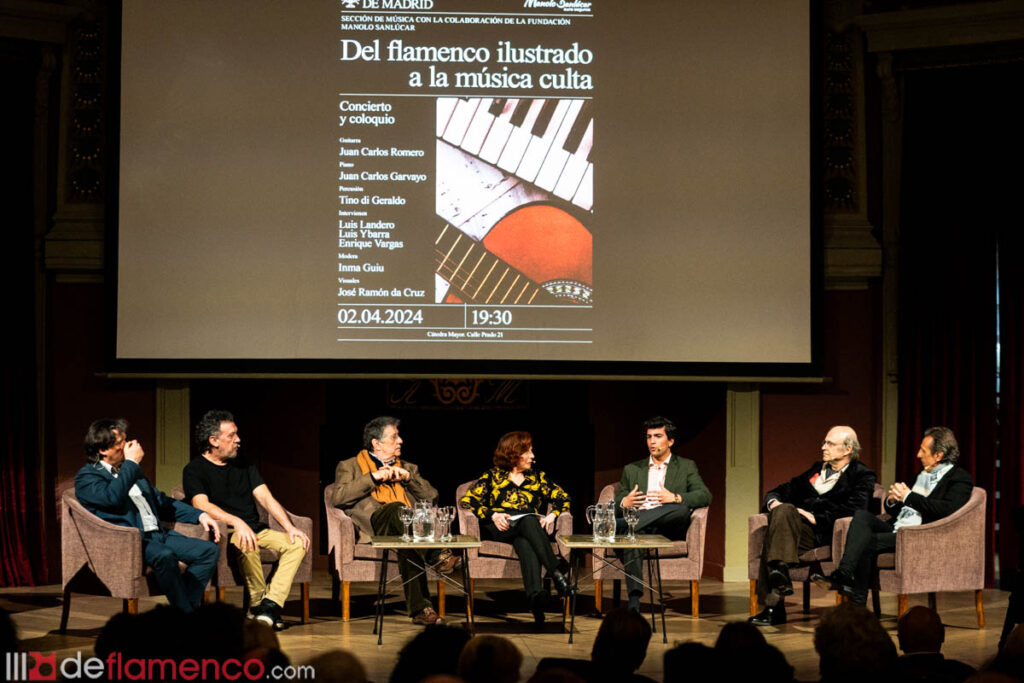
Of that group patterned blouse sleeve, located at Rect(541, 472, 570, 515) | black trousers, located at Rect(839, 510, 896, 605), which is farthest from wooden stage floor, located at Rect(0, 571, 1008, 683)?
patterned blouse sleeve, located at Rect(541, 472, 570, 515)

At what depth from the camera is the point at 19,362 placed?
6.99 m

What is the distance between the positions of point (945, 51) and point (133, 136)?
4.63 m

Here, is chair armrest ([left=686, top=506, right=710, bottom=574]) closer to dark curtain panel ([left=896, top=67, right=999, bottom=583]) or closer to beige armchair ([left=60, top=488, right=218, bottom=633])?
dark curtain panel ([left=896, top=67, right=999, bottom=583])

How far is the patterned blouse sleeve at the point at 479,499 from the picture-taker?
620 cm

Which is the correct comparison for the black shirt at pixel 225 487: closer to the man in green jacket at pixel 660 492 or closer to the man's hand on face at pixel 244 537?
the man's hand on face at pixel 244 537

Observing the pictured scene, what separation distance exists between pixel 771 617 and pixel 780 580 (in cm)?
22

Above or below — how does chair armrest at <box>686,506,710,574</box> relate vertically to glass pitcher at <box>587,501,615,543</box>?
below

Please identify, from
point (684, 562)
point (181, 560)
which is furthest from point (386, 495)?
point (684, 562)

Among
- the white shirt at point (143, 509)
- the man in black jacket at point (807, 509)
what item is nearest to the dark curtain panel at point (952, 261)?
the man in black jacket at point (807, 509)

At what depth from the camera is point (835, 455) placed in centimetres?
619

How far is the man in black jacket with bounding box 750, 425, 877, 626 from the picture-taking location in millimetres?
5910

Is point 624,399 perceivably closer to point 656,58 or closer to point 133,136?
point 656,58

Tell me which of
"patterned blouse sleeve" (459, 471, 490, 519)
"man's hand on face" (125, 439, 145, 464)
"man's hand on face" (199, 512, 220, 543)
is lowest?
"man's hand on face" (199, 512, 220, 543)

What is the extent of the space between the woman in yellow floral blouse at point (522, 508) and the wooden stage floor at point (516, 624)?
263 millimetres
